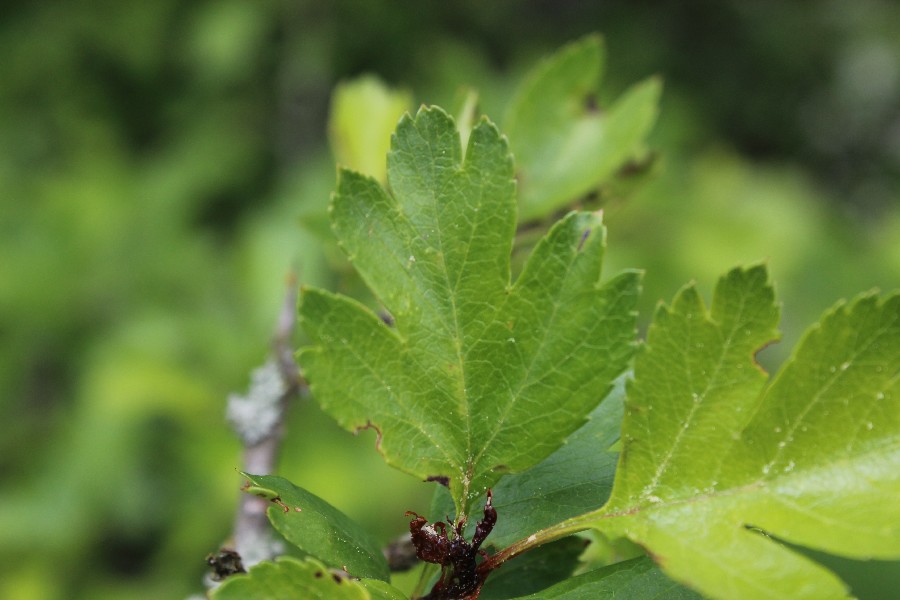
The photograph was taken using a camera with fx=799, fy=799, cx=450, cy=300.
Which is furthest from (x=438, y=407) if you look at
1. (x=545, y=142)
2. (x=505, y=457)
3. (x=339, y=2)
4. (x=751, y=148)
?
(x=751, y=148)

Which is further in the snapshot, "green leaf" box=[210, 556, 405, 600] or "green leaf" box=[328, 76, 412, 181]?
"green leaf" box=[328, 76, 412, 181]

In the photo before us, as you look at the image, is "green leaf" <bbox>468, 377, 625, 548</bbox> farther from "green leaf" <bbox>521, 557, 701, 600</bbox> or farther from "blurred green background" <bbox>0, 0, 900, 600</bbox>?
"blurred green background" <bbox>0, 0, 900, 600</bbox>

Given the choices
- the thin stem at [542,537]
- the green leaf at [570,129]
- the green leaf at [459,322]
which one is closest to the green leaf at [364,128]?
the green leaf at [570,129]

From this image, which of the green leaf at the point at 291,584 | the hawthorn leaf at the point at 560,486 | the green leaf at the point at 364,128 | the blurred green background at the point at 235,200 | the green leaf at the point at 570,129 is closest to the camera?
the green leaf at the point at 291,584

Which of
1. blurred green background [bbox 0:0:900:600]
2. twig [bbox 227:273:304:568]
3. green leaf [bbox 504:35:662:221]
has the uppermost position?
blurred green background [bbox 0:0:900:600]

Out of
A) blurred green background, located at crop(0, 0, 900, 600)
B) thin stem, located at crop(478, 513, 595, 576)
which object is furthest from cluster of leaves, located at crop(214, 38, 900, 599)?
blurred green background, located at crop(0, 0, 900, 600)

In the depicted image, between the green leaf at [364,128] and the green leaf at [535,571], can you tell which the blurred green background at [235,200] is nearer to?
the green leaf at [364,128]

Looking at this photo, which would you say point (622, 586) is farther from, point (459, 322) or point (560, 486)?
point (459, 322)
